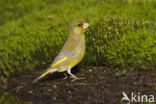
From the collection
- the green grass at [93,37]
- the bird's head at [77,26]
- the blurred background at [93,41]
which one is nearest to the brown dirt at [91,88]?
the blurred background at [93,41]

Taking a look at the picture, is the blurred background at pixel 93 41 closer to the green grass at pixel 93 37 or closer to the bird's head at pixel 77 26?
the green grass at pixel 93 37

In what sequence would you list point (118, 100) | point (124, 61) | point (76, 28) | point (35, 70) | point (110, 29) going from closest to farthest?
point (118, 100), point (76, 28), point (124, 61), point (110, 29), point (35, 70)

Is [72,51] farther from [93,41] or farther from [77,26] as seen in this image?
[93,41]

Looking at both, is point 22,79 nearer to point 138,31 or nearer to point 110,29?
point 110,29

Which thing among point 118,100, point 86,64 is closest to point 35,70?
point 86,64

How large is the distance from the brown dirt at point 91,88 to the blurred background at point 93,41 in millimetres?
37

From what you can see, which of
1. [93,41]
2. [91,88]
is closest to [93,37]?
[93,41]

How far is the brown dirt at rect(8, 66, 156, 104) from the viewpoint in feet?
13.9

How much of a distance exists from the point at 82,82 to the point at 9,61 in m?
2.50

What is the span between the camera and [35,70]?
6.05 meters

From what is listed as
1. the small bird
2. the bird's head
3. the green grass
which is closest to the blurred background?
the green grass

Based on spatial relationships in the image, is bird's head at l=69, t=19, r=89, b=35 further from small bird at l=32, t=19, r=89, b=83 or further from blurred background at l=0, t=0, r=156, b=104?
blurred background at l=0, t=0, r=156, b=104

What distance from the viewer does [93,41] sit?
5543 millimetres

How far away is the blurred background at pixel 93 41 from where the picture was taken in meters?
5.01
